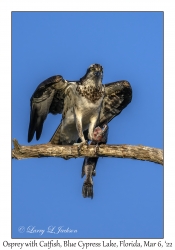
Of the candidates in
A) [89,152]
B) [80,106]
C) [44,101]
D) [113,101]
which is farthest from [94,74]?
[89,152]

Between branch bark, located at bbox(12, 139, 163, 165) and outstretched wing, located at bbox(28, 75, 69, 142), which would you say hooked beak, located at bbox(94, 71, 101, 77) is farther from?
branch bark, located at bbox(12, 139, 163, 165)

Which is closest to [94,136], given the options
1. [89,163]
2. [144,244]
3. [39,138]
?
[89,163]

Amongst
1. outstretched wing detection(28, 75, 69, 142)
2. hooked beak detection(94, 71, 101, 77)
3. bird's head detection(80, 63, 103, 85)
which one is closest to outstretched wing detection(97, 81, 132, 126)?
bird's head detection(80, 63, 103, 85)

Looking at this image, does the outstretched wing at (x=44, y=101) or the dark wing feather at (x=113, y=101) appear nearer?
the outstretched wing at (x=44, y=101)

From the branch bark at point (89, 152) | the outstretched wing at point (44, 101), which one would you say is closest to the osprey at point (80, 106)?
the outstretched wing at point (44, 101)

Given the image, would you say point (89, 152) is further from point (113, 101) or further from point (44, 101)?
point (113, 101)

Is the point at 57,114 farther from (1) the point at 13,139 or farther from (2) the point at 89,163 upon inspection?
(1) the point at 13,139

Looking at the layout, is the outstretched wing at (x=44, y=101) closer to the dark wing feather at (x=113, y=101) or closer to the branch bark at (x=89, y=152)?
the dark wing feather at (x=113, y=101)

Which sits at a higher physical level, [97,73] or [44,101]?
[97,73]
